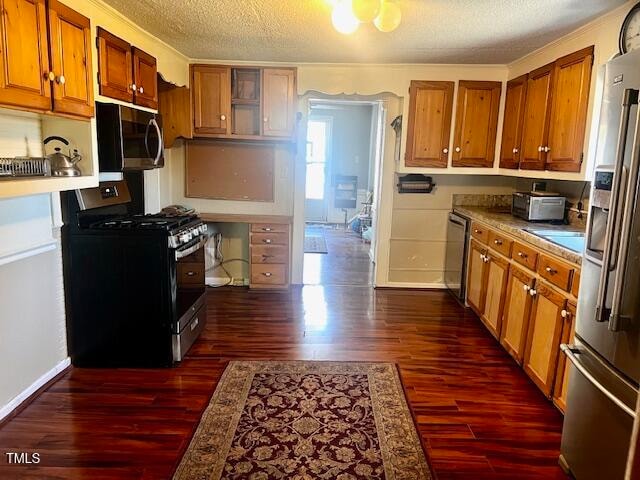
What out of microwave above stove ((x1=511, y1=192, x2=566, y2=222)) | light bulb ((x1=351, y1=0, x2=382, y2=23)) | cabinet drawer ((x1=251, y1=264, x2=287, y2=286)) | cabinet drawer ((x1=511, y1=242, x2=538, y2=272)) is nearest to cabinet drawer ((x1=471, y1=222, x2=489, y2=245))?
microwave above stove ((x1=511, y1=192, x2=566, y2=222))

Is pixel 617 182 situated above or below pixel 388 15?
below

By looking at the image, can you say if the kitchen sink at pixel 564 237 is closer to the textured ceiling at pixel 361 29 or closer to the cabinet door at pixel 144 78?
the textured ceiling at pixel 361 29

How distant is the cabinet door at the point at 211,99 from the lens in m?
4.35

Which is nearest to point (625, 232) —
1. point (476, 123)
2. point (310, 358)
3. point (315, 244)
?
point (310, 358)

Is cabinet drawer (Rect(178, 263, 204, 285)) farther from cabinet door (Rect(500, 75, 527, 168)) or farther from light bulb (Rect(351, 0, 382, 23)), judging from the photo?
cabinet door (Rect(500, 75, 527, 168))

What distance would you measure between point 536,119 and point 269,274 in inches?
112

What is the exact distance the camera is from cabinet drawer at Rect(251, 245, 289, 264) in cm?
464

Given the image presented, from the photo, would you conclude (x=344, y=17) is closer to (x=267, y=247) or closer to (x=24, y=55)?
(x=24, y=55)

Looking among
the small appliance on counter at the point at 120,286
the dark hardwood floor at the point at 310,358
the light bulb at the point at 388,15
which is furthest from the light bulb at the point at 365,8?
the dark hardwood floor at the point at 310,358

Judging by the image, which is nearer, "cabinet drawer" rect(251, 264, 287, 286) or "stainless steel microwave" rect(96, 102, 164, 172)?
"stainless steel microwave" rect(96, 102, 164, 172)

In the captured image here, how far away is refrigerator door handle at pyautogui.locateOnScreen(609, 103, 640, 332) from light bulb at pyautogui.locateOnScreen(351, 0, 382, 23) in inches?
48.2

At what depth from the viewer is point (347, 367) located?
3.04 m

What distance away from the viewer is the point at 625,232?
1.63 metres

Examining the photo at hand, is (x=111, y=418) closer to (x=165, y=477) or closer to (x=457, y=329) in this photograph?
(x=165, y=477)
